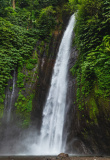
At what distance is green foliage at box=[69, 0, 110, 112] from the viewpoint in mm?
5680

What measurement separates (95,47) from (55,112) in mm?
5961

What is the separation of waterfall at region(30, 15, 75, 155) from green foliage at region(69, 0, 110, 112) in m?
2.45

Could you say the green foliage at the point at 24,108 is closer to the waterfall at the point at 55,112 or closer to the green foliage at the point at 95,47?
the waterfall at the point at 55,112

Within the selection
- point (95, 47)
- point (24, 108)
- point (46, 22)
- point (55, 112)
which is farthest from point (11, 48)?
point (95, 47)

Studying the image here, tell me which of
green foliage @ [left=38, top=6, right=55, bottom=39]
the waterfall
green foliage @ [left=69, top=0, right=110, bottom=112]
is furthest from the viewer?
green foliage @ [left=38, top=6, right=55, bottom=39]

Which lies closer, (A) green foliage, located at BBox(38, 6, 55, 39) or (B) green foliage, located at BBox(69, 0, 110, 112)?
(B) green foliage, located at BBox(69, 0, 110, 112)

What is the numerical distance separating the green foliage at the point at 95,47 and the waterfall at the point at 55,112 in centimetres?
245

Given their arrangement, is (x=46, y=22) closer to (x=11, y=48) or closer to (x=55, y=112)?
(x=11, y=48)

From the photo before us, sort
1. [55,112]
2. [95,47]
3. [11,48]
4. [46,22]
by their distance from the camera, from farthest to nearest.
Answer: [46,22] → [11,48] → [55,112] → [95,47]

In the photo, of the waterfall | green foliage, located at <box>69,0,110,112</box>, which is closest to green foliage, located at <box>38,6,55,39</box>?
the waterfall

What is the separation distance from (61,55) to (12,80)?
604 centimetres

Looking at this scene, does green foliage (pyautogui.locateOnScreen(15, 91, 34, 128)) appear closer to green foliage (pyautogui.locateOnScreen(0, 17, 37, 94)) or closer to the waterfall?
the waterfall

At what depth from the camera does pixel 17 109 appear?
9.36 meters

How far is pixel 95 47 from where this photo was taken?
6.90m
